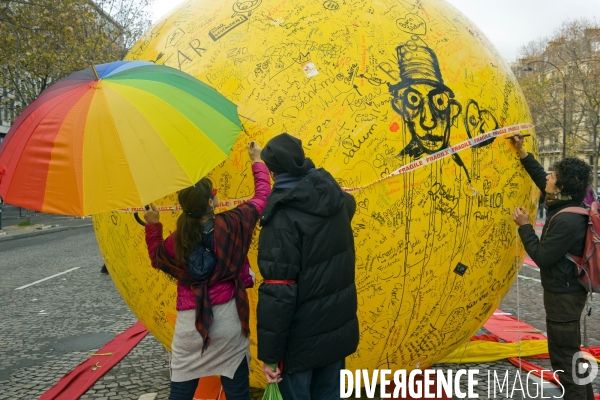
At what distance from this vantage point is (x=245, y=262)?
115 inches

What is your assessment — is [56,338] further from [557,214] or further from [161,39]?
[557,214]

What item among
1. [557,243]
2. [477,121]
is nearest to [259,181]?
[477,121]

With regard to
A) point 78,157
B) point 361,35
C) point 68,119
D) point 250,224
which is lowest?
point 250,224

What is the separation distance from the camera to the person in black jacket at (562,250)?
11.4ft

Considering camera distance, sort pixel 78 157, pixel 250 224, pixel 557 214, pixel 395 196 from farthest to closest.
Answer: pixel 557 214 < pixel 395 196 < pixel 250 224 < pixel 78 157

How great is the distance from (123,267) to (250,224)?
4.16ft

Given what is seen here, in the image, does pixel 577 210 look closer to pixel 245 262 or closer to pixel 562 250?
pixel 562 250

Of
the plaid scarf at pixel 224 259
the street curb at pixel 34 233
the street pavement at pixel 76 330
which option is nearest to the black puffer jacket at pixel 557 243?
the street pavement at pixel 76 330

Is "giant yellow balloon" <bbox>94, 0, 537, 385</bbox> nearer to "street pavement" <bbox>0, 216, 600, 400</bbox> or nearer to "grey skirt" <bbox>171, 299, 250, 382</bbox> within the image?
"grey skirt" <bbox>171, 299, 250, 382</bbox>

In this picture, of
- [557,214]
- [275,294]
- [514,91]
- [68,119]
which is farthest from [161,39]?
[557,214]

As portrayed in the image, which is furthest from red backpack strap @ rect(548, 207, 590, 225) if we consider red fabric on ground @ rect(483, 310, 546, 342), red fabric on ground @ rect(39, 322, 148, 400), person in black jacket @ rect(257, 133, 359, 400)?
red fabric on ground @ rect(39, 322, 148, 400)

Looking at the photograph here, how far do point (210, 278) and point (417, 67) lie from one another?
1.71 meters

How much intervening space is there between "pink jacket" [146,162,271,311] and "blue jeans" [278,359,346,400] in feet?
1.78

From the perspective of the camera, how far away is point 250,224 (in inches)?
110
